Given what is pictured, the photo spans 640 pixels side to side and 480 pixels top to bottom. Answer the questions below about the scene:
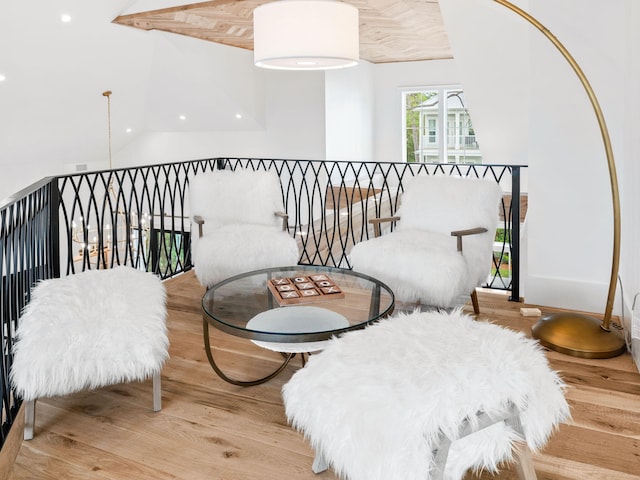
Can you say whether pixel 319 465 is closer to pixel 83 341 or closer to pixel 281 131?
pixel 83 341

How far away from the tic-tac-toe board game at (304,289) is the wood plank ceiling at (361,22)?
305cm

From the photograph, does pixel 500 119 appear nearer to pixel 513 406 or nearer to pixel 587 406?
pixel 587 406

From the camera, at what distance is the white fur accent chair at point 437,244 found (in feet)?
9.95

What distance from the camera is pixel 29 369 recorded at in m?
1.99

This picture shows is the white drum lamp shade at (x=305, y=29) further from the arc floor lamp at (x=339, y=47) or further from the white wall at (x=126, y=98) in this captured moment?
the white wall at (x=126, y=98)

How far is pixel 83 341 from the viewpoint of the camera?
2088 millimetres

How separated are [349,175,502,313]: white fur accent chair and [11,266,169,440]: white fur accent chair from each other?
134 cm

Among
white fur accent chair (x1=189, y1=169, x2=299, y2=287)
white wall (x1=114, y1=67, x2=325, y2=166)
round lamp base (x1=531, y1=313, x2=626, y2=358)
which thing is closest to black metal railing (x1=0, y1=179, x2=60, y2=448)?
white fur accent chair (x1=189, y1=169, x2=299, y2=287)

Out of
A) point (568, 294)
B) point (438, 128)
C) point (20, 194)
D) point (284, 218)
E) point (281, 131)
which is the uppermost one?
point (438, 128)

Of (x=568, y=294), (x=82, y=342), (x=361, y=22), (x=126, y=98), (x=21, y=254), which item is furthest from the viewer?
(x=126, y=98)

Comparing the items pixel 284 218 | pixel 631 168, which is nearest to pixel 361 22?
pixel 284 218

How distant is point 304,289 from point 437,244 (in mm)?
1048

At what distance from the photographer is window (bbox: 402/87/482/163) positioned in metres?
9.18

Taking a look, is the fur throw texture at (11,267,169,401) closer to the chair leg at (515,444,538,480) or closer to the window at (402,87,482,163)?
the chair leg at (515,444,538,480)
